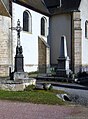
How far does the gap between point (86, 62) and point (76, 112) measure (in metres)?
22.3

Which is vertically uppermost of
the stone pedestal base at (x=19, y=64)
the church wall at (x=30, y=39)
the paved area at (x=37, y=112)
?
the church wall at (x=30, y=39)

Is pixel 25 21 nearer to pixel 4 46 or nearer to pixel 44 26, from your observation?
pixel 44 26

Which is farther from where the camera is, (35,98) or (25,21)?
(25,21)

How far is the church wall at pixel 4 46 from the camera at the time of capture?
22.8m

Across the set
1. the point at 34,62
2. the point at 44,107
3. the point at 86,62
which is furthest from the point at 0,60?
the point at 44,107

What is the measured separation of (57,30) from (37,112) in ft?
75.6

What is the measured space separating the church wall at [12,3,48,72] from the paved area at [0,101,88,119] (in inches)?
609

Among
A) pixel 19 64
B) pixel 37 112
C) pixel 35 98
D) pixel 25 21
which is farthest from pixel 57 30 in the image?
pixel 37 112

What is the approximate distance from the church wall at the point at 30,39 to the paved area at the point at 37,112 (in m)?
15.5

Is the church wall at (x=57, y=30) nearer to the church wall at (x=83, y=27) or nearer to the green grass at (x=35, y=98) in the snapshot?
the church wall at (x=83, y=27)

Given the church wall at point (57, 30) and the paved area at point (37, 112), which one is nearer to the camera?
the paved area at point (37, 112)

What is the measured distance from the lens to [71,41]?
29.1 meters

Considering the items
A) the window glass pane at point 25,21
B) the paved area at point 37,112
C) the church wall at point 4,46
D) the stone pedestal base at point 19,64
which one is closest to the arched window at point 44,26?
the window glass pane at point 25,21

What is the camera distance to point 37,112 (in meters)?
8.48
